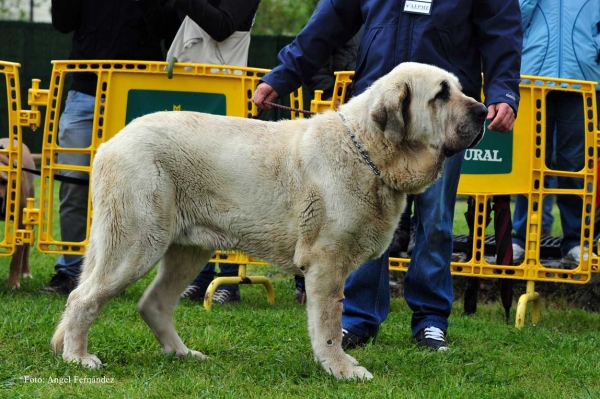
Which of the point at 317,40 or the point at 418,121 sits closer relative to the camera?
the point at 418,121

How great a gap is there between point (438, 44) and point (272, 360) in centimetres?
196

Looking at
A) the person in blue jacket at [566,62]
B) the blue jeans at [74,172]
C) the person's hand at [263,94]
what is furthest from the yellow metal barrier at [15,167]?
the person in blue jacket at [566,62]

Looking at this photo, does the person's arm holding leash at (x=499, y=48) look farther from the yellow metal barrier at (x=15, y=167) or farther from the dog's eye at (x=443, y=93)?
the yellow metal barrier at (x=15, y=167)

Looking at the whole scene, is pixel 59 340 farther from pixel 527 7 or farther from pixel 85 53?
pixel 527 7

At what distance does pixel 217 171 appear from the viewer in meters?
4.36

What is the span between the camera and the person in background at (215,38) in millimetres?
6465

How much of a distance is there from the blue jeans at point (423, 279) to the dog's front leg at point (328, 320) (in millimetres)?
903

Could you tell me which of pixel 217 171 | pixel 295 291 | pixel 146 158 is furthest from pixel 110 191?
pixel 295 291

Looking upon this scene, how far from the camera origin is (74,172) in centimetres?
694

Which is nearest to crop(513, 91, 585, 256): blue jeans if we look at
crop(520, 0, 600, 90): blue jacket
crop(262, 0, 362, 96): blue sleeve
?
crop(520, 0, 600, 90): blue jacket

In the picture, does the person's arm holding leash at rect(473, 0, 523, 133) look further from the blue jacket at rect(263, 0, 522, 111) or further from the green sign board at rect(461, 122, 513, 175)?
the green sign board at rect(461, 122, 513, 175)

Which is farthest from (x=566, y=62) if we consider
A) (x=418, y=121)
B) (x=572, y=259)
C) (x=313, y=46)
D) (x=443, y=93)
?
(x=418, y=121)

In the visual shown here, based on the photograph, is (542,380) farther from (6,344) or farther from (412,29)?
(6,344)

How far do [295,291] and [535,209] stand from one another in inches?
81.6
